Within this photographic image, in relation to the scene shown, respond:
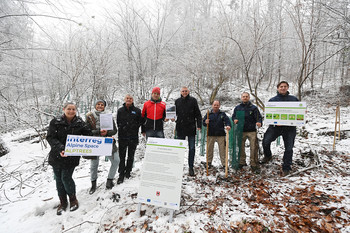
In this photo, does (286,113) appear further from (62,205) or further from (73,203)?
(62,205)

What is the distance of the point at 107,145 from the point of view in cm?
302

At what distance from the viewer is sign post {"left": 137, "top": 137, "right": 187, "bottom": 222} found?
8.26 feet

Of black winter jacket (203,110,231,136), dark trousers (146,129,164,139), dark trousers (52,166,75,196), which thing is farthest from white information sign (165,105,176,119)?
dark trousers (52,166,75,196)

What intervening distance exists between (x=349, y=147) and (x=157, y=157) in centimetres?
663

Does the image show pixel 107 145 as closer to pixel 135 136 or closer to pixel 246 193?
pixel 135 136

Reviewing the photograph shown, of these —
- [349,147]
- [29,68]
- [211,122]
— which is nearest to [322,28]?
[349,147]

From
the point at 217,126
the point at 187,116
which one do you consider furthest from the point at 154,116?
the point at 217,126

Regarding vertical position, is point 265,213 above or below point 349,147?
below

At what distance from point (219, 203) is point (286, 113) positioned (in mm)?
2539

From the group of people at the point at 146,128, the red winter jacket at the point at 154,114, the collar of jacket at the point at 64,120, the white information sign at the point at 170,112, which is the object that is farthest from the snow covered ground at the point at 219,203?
the collar of jacket at the point at 64,120

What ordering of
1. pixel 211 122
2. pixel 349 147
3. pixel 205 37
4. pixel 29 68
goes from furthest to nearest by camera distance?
1. pixel 205 37
2. pixel 29 68
3. pixel 349 147
4. pixel 211 122

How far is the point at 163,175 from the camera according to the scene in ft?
8.47

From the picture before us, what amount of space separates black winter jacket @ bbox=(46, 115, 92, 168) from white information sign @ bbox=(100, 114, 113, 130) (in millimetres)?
447

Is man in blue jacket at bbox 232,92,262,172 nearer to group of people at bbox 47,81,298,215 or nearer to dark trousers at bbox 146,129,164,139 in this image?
group of people at bbox 47,81,298,215
